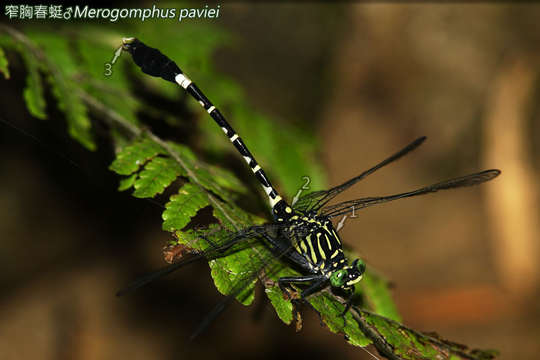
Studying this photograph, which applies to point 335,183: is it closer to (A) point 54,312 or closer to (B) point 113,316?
(B) point 113,316

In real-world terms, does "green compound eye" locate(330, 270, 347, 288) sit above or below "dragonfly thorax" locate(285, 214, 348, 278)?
below

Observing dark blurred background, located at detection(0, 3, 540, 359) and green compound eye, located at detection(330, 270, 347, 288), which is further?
dark blurred background, located at detection(0, 3, 540, 359)

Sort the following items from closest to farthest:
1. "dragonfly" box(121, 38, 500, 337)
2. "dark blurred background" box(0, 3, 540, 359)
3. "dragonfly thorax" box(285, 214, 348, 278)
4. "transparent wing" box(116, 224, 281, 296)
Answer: "transparent wing" box(116, 224, 281, 296) → "dragonfly" box(121, 38, 500, 337) → "dragonfly thorax" box(285, 214, 348, 278) → "dark blurred background" box(0, 3, 540, 359)

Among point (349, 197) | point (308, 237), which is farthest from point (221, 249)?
point (349, 197)

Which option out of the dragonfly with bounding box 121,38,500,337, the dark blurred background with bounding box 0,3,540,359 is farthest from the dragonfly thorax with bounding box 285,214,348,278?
the dark blurred background with bounding box 0,3,540,359

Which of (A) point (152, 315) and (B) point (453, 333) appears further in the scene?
(B) point (453, 333)

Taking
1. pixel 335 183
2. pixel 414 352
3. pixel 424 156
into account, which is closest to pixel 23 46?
pixel 414 352

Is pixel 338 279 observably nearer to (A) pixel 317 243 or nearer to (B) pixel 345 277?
(B) pixel 345 277

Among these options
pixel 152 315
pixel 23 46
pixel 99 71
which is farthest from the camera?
pixel 152 315

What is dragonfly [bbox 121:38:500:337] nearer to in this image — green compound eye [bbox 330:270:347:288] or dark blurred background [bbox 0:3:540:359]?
green compound eye [bbox 330:270:347:288]
